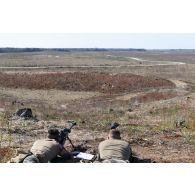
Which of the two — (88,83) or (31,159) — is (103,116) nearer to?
(31,159)

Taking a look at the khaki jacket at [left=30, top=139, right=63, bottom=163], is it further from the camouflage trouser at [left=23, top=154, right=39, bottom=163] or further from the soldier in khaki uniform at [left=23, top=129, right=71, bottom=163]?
the camouflage trouser at [left=23, top=154, right=39, bottom=163]

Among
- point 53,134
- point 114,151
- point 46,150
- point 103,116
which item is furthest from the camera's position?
point 103,116

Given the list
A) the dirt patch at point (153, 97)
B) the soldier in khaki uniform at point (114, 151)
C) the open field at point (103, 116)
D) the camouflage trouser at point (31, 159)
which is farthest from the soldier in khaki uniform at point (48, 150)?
the dirt patch at point (153, 97)

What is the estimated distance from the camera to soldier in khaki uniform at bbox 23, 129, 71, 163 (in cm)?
811

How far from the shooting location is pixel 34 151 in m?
8.41

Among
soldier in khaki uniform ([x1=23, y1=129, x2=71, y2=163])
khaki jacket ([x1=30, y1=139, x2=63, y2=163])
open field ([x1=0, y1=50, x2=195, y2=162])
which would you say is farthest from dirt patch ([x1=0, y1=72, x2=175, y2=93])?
khaki jacket ([x1=30, y1=139, x2=63, y2=163])

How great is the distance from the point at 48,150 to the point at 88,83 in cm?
3661

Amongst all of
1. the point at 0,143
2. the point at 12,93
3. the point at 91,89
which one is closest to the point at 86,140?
the point at 0,143

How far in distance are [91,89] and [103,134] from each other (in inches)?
1132

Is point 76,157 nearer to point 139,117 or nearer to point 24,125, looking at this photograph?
point 24,125

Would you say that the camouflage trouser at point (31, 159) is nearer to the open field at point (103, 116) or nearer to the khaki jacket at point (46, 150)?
the khaki jacket at point (46, 150)

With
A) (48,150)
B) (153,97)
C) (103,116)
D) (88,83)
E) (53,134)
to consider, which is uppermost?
(53,134)

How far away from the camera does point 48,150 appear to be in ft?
28.2

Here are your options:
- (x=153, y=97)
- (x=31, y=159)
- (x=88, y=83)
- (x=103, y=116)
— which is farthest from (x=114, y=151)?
(x=88, y=83)
